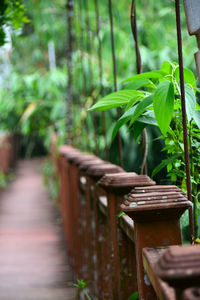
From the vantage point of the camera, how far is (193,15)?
94cm

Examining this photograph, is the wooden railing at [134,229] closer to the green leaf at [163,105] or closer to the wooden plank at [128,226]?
the wooden plank at [128,226]

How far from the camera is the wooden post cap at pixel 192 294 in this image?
55 cm

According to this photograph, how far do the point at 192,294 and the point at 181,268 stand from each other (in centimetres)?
3

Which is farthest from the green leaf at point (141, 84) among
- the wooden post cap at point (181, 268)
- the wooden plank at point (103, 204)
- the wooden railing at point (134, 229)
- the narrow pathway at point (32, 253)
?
the narrow pathway at point (32, 253)

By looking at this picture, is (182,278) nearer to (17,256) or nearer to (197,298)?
(197,298)

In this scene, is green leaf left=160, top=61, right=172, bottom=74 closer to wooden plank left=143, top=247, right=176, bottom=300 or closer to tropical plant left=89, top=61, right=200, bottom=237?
tropical plant left=89, top=61, right=200, bottom=237

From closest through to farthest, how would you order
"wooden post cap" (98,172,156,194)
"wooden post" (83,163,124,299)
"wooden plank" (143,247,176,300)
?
"wooden plank" (143,247,176,300) → "wooden post cap" (98,172,156,194) → "wooden post" (83,163,124,299)

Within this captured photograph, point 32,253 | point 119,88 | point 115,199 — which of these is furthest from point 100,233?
point 32,253

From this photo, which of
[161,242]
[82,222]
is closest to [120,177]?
[161,242]

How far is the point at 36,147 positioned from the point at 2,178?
34.0 ft

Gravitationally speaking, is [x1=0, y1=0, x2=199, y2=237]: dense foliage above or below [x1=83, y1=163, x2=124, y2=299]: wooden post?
above

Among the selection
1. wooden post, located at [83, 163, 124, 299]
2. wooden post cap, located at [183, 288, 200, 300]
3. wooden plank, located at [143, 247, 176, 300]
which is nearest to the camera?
wooden post cap, located at [183, 288, 200, 300]

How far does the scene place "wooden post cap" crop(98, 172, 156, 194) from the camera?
1235 mm

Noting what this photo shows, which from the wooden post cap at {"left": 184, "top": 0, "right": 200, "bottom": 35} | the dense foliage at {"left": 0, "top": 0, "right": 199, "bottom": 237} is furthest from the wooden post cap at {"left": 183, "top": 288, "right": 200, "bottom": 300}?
the wooden post cap at {"left": 184, "top": 0, "right": 200, "bottom": 35}
